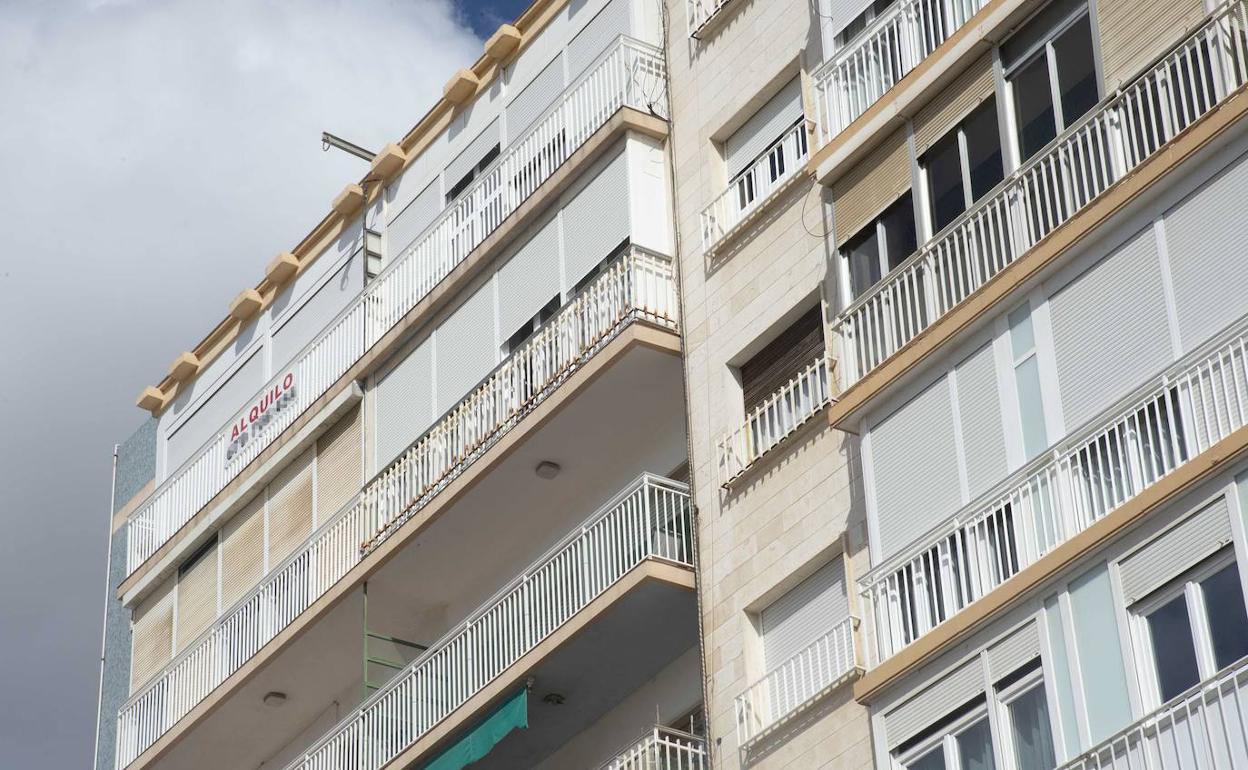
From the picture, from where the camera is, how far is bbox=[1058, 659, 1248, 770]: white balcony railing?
15.8m

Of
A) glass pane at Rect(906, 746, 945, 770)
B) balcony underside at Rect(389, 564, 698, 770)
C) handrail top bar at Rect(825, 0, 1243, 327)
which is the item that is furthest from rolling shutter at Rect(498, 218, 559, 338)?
glass pane at Rect(906, 746, 945, 770)

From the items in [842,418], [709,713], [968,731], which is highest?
[842,418]

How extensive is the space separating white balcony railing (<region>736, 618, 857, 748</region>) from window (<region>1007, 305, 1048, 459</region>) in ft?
9.65

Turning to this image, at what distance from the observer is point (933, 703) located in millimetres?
18844

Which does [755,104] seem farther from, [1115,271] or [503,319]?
[1115,271]

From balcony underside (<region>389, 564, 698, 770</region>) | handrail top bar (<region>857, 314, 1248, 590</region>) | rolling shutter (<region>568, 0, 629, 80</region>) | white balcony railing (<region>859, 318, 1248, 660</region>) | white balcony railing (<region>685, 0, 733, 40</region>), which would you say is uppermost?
rolling shutter (<region>568, 0, 629, 80</region>)

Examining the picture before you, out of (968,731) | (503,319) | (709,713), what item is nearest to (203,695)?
(503,319)

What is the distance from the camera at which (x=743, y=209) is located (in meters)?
24.8

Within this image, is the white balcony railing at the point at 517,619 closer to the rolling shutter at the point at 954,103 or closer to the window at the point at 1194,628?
the rolling shutter at the point at 954,103

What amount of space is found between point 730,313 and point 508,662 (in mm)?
4119

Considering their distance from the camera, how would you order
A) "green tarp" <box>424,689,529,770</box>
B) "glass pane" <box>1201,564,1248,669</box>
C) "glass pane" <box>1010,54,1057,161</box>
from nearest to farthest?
1. "glass pane" <box>1201,564,1248,669</box>
2. "glass pane" <box>1010,54,1057,161</box>
3. "green tarp" <box>424,689,529,770</box>

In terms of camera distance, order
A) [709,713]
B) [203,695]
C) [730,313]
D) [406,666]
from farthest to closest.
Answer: [203,695]
[406,666]
[730,313]
[709,713]

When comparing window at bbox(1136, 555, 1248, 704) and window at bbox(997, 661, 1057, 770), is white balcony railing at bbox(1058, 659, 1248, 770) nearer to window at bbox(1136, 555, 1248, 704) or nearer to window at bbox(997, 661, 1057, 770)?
window at bbox(1136, 555, 1248, 704)

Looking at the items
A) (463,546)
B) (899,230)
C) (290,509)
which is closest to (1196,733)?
(899,230)
